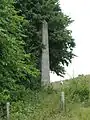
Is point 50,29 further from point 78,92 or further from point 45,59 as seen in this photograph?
point 78,92


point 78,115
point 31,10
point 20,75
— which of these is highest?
point 31,10

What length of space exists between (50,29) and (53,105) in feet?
31.1

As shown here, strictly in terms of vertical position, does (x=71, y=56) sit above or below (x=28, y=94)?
above

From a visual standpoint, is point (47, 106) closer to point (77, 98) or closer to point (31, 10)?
point (77, 98)

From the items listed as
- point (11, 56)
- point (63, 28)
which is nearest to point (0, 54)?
point (11, 56)

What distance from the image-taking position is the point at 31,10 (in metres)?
26.3

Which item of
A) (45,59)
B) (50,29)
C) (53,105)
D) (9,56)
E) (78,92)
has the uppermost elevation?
(50,29)

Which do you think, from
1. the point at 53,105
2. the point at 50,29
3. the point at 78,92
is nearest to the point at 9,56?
the point at 53,105

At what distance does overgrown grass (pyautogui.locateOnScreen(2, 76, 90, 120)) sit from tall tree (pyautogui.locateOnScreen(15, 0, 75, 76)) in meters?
3.75

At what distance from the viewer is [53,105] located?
19766mm

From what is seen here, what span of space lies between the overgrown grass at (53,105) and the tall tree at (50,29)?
3.75 metres

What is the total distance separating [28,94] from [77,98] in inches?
128

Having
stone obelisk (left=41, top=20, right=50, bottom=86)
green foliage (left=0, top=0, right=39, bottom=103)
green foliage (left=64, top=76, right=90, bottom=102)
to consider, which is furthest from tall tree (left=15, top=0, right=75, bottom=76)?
green foliage (left=64, top=76, right=90, bottom=102)

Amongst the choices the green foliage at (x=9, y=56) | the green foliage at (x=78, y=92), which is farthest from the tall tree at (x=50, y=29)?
the green foliage at (x=78, y=92)
